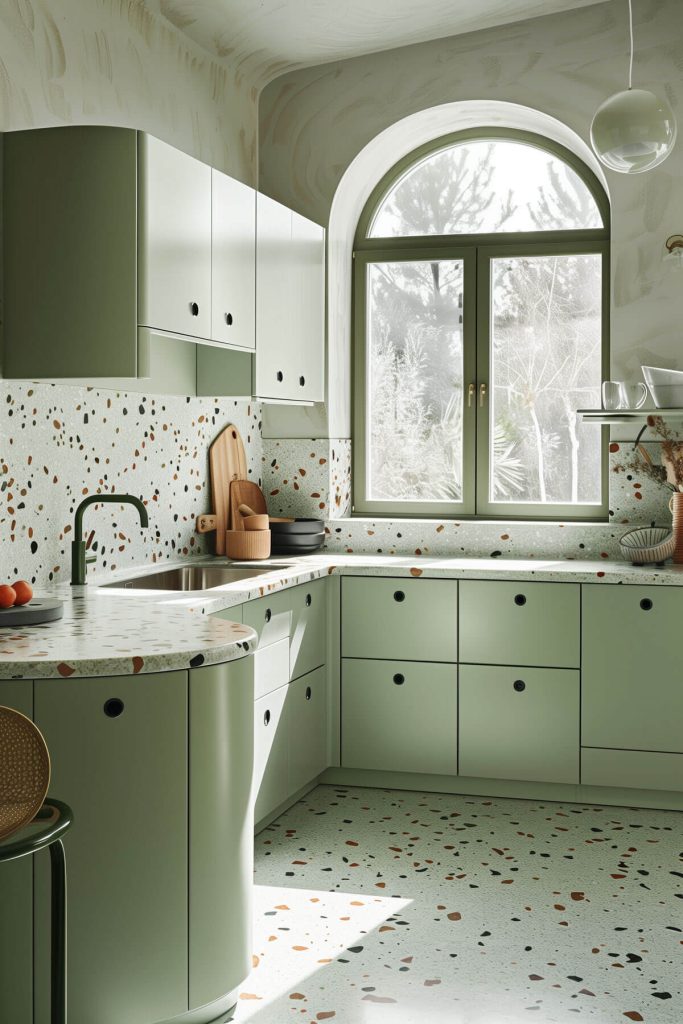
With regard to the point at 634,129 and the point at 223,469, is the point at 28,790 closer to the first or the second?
the point at 634,129

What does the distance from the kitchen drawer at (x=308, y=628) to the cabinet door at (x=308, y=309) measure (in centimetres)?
83

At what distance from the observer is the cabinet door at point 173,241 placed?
121 inches

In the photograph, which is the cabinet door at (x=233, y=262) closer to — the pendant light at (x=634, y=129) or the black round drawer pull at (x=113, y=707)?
the pendant light at (x=634, y=129)

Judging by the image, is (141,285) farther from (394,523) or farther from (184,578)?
(394,523)

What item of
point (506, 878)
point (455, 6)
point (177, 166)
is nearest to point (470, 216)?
point (455, 6)

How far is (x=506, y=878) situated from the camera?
11.0ft

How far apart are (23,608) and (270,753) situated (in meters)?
1.26

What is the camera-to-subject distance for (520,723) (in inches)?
161

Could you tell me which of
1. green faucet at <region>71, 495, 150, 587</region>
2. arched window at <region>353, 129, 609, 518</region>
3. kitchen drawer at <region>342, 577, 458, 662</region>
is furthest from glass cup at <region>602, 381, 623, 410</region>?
green faucet at <region>71, 495, 150, 587</region>

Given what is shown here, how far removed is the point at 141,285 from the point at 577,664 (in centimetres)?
206

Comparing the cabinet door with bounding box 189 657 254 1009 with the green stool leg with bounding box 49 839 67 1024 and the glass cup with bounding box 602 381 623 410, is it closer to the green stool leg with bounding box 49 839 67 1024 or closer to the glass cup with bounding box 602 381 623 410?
the green stool leg with bounding box 49 839 67 1024

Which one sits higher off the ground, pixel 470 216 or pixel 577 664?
pixel 470 216

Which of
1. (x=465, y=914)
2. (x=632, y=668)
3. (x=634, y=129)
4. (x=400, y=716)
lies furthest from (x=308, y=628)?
(x=634, y=129)

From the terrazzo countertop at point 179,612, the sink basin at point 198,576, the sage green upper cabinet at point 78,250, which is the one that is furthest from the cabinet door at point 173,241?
the sink basin at point 198,576
